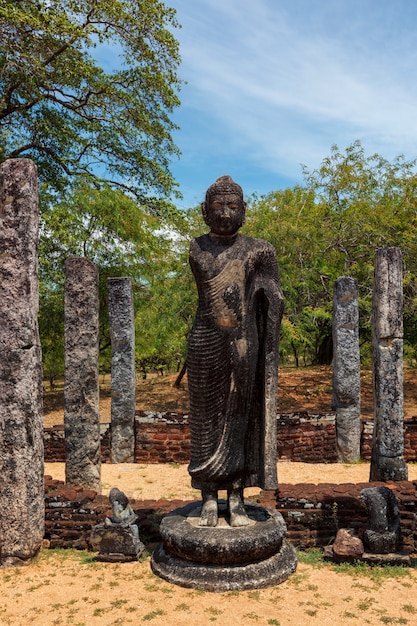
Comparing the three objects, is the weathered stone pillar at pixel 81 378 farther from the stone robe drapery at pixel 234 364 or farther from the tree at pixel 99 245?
the tree at pixel 99 245

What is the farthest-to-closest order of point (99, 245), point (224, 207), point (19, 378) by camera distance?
point (99, 245), point (19, 378), point (224, 207)

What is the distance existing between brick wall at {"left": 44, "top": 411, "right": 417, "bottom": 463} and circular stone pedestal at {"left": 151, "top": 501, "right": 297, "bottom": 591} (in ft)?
19.4

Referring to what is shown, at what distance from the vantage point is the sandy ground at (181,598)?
472 cm

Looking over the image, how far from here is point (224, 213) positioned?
546 cm

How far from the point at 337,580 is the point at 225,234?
369cm

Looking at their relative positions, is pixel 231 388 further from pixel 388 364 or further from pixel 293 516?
pixel 388 364

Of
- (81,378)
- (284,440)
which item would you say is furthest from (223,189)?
(284,440)

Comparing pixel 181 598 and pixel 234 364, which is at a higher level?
pixel 234 364

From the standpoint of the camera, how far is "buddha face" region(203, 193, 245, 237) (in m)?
5.48

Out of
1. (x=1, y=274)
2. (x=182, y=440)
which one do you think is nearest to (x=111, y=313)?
(x=182, y=440)

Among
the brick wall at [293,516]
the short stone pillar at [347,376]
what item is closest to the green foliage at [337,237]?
the short stone pillar at [347,376]

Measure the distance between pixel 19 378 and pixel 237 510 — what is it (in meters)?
2.80

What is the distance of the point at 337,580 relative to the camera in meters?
5.58

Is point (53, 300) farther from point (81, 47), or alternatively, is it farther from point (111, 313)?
point (81, 47)
